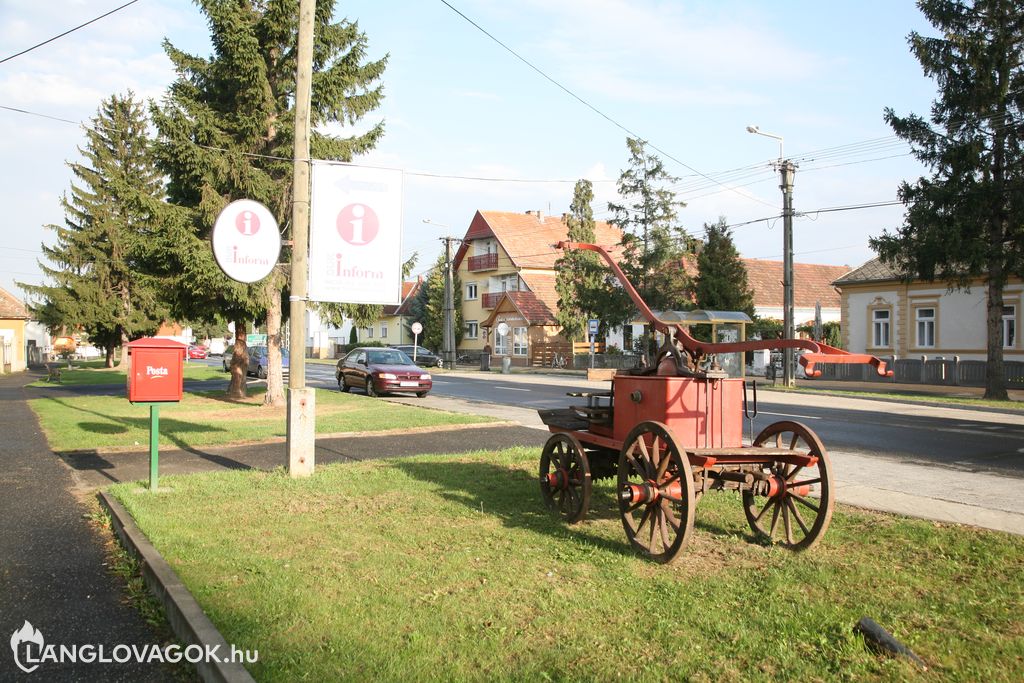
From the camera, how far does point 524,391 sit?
27.3m

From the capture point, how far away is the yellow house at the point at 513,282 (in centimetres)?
5575

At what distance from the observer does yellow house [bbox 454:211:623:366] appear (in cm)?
5575

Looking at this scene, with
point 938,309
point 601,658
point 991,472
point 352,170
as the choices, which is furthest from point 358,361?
point 938,309

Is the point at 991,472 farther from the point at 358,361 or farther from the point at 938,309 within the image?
the point at 938,309

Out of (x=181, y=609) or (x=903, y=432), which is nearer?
(x=181, y=609)

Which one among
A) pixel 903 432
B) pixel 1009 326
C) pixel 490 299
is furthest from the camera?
pixel 490 299

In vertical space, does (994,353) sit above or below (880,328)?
below

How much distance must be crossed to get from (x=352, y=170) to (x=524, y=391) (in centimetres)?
1837

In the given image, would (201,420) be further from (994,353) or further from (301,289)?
(994,353)

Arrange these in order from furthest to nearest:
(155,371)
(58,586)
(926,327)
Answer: (926,327), (155,371), (58,586)

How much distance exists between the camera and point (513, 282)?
199 ft

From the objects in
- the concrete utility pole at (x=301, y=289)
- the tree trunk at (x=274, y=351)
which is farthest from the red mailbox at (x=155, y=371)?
the tree trunk at (x=274, y=351)

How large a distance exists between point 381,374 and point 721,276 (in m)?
20.7

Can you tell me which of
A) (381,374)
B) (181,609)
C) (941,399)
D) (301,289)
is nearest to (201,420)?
(301,289)
